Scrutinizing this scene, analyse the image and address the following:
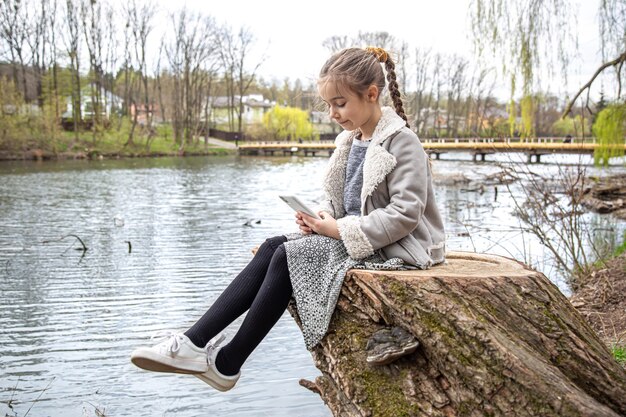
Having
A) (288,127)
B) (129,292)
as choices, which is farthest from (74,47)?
(129,292)

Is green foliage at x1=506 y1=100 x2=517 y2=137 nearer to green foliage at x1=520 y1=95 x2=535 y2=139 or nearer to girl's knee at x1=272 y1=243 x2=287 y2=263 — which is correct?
green foliage at x1=520 y1=95 x2=535 y2=139

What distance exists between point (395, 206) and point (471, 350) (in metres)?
0.65

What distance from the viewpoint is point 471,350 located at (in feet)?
8.07

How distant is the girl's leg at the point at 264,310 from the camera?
2.74 m

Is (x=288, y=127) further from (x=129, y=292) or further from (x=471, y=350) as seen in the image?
(x=471, y=350)

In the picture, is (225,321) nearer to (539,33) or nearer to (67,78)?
(539,33)

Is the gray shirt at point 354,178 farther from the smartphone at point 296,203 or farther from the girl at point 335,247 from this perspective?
the smartphone at point 296,203

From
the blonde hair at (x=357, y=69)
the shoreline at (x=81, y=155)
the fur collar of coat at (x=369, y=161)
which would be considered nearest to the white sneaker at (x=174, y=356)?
the fur collar of coat at (x=369, y=161)

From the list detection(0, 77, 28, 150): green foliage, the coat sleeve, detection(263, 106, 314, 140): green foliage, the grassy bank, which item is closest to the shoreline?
the grassy bank

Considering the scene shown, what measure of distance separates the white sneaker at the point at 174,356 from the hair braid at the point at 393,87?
4.53ft

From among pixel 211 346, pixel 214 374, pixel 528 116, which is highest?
pixel 528 116

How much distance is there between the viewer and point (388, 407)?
2623mm

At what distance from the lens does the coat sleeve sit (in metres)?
2.71

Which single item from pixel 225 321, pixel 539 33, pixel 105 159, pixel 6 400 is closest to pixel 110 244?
pixel 6 400
